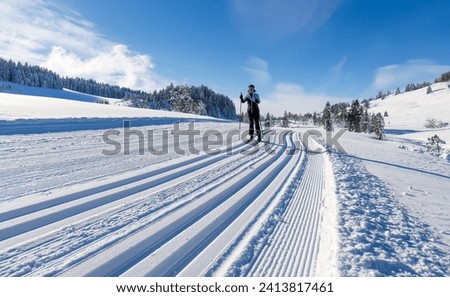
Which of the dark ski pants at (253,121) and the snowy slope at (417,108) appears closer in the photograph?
the dark ski pants at (253,121)

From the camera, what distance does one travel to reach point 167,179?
481cm

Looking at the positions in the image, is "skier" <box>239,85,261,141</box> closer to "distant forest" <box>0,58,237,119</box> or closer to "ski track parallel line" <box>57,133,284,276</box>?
"ski track parallel line" <box>57,133,284,276</box>

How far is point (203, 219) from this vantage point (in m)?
3.32

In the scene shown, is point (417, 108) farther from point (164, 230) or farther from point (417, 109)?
point (164, 230)

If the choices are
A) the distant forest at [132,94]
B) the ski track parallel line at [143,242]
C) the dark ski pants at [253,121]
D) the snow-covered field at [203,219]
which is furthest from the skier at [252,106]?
the distant forest at [132,94]

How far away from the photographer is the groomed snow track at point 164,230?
7.75 ft

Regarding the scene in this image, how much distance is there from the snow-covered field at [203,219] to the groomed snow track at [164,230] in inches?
0.4

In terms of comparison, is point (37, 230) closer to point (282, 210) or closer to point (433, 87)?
point (282, 210)

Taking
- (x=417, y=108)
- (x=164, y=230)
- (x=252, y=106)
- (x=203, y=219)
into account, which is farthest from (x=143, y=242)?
(x=417, y=108)

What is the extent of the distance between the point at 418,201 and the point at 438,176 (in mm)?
3917

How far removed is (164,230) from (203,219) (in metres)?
0.55

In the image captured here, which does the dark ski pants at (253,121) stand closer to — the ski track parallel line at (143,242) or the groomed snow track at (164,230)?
the groomed snow track at (164,230)

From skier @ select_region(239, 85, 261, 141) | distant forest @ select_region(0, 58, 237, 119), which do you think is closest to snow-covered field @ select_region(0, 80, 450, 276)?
skier @ select_region(239, 85, 261, 141)
